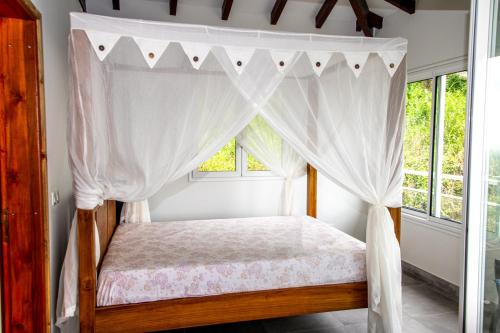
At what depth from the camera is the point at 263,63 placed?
2418mm

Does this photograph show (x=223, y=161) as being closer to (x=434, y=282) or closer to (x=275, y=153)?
(x=275, y=153)

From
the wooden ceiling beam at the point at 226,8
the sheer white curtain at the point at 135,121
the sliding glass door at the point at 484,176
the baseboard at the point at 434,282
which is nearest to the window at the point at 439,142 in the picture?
the baseboard at the point at 434,282

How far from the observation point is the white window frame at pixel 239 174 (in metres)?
4.47

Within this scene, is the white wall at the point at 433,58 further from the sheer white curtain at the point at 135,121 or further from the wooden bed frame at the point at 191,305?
the sheer white curtain at the point at 135,121

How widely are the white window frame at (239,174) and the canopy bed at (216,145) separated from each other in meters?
1.66

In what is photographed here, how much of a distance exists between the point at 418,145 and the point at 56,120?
139 inches

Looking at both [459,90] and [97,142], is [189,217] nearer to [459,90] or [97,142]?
[97,142]

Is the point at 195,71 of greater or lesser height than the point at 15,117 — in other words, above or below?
above

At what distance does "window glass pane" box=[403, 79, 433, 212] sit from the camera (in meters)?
4.04

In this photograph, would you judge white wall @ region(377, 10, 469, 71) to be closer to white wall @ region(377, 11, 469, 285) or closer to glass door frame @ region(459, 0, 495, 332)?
white wall @ region(377, 11, 469, 285)

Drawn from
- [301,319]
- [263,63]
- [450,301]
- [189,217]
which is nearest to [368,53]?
[263,63]

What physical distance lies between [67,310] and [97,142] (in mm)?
995

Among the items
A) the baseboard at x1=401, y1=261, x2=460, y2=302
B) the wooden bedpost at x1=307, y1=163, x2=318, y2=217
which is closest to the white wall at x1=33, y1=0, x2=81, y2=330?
the wooden bedpost at x1=307, y1=163, x2=318, y2=217

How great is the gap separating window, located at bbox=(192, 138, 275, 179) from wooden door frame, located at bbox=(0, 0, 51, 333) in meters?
2.42
